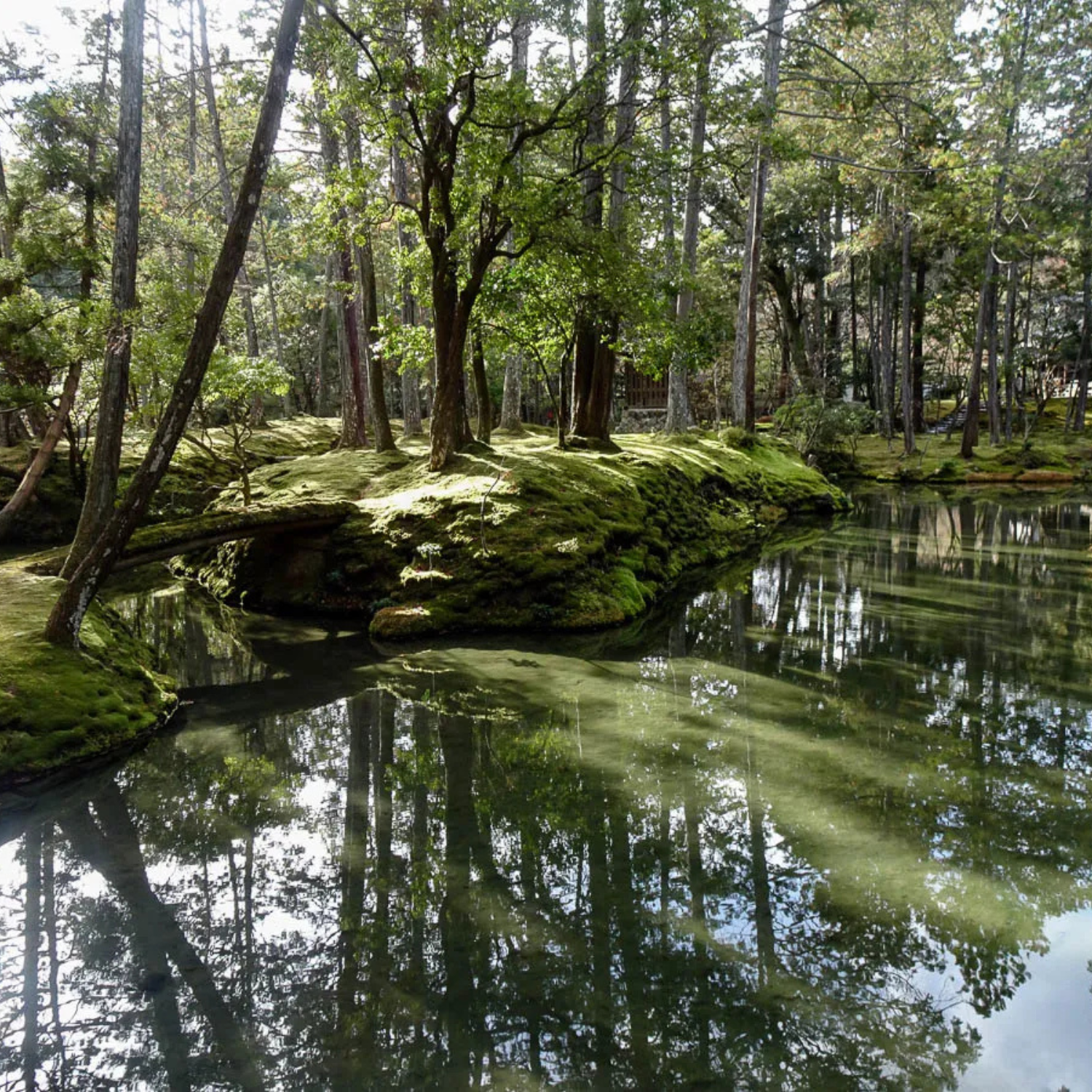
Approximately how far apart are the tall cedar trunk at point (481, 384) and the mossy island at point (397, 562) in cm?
81

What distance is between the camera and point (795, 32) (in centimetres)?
1825

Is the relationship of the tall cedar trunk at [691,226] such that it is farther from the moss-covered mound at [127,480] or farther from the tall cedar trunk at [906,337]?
the tall cedar trunk at [906,337]

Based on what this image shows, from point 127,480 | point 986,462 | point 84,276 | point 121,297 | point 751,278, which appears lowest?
point 127,480

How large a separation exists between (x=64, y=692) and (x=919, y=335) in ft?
104

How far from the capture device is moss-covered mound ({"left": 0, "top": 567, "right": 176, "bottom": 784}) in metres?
5.52

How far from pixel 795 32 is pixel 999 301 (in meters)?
20.7

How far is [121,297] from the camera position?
718 cm

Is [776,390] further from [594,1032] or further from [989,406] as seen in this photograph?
[594,1032]

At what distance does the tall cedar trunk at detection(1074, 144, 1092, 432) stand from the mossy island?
59.7ft

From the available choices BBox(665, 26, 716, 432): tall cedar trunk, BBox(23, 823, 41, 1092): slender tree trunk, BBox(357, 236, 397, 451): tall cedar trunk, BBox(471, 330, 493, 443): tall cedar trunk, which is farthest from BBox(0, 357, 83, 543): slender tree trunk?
BBox(665, 26, 716, 432): tall cedar trunk

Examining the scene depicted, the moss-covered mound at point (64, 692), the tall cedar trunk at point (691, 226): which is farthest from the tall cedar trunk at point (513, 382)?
the moss-covered mound at point (64, 692)

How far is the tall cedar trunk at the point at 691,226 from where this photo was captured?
10734 millimetres

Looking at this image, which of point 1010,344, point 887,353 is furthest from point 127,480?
point 1010,344

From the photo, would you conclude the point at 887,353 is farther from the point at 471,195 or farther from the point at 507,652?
the point at 507,652
